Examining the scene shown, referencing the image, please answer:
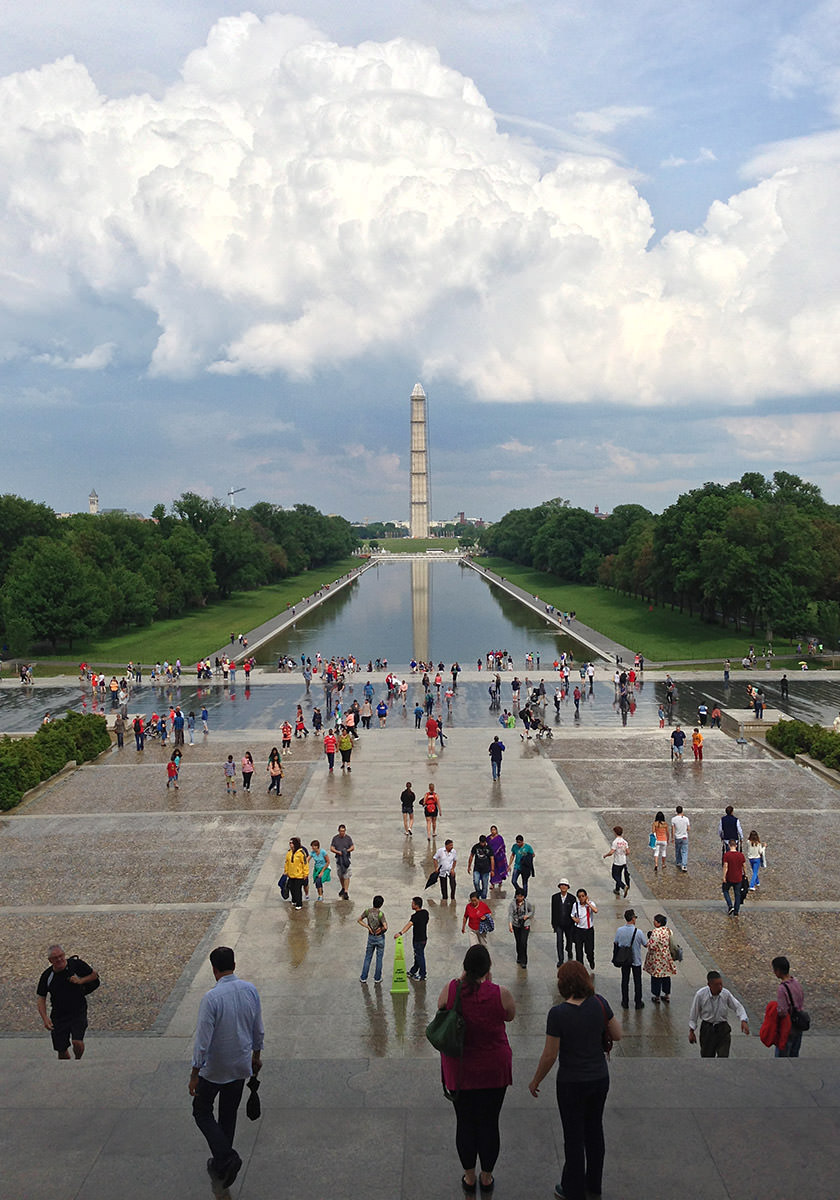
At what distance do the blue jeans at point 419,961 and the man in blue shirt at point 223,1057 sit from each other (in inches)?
214

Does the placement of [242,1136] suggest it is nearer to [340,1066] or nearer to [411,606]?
[340,1066]

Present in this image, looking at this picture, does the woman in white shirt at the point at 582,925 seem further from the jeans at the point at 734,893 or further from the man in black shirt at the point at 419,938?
the jeans at the point at 734,893

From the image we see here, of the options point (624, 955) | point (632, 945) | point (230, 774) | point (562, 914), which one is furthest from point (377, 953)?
point (230, 774)

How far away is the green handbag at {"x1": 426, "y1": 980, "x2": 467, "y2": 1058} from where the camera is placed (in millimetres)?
5656

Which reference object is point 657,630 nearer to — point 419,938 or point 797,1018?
point 419,938

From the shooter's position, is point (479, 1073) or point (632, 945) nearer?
point (479, 1073)

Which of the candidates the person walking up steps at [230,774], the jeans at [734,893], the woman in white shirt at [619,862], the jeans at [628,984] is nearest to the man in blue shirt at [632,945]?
the jeans at [628,984]

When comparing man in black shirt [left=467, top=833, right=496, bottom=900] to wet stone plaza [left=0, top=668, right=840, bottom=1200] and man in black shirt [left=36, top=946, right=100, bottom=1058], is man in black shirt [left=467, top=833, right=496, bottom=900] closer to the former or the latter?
wet stone plaza [left=0, top=668, right=840, bottom=1200]

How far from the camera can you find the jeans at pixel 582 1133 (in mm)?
5645

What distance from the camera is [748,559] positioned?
58.9 m

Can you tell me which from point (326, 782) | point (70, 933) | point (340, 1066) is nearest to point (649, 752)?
point (326, 782)

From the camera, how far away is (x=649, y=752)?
91.9ft

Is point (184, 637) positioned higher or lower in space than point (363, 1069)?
lower

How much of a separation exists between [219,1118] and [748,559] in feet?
189
